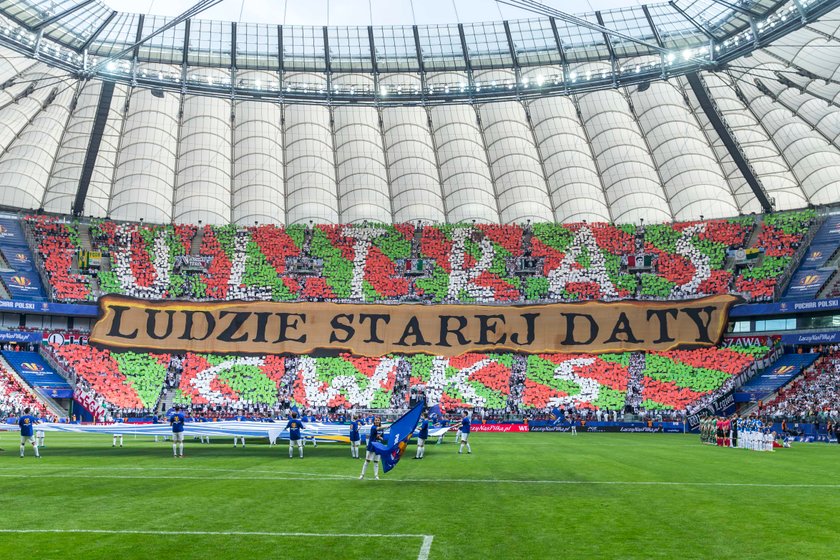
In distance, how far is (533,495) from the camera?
20188 mm

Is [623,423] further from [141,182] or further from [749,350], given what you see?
[141,182]

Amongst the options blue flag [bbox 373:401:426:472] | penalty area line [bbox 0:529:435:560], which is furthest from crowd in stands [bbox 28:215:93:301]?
penalty area line [bbox 0:529:435:560]

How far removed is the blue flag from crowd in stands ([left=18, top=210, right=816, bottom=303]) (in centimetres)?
4703

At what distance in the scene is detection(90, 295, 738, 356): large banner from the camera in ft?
222

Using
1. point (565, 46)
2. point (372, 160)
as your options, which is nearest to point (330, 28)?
point (372, 160)

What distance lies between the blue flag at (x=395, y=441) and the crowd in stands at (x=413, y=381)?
36.2m

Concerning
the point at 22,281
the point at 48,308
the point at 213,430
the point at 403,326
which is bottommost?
the point at 213,430

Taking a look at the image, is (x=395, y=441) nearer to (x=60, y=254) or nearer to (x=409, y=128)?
(x=409, y=128)

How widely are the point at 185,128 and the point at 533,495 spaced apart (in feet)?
183

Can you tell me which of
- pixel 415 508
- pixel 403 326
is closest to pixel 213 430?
pixel 415 508

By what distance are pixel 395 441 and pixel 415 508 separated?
680 centimetres

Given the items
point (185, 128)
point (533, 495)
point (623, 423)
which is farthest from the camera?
point (185, 128)

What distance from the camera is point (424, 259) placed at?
75375mm

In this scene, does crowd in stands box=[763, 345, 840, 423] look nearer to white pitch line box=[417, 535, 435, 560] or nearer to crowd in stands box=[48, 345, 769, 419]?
crowd in stands box=[48, 345, 769, 419]
